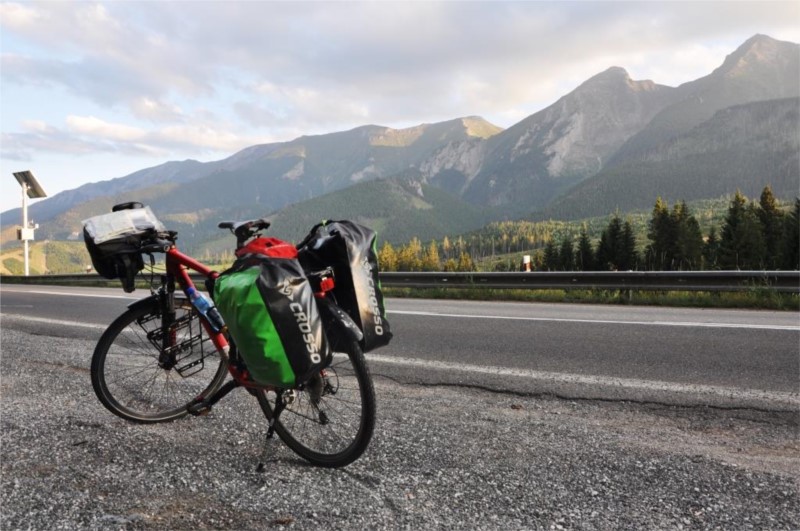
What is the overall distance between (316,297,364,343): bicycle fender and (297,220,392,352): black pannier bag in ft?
0.27

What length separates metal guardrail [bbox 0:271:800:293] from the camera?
9.31m

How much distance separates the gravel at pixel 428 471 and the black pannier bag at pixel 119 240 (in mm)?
989

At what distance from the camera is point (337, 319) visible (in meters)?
2.69

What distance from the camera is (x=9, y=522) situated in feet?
7.31

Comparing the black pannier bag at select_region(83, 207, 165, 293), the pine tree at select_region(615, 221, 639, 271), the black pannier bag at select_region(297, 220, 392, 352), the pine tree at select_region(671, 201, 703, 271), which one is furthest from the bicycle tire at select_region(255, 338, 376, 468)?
the pine tree at select_region(671, 201, 703, 271)

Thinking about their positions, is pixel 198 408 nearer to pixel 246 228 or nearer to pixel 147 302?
pixel 147 302

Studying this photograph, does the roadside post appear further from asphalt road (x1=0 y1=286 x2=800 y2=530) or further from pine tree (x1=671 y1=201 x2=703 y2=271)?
pine tree (x1=671 y1=201 x2=703 y2=271)

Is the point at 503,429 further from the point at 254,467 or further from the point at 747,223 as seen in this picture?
the point at 747,223

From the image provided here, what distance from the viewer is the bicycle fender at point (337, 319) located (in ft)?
8.73

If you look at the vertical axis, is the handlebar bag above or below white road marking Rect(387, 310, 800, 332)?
above

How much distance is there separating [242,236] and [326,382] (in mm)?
955

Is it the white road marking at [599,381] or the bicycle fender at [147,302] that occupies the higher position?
the bicycle fender at [147,302]

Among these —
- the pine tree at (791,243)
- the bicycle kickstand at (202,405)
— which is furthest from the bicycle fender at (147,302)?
the pine tree at (791,243)

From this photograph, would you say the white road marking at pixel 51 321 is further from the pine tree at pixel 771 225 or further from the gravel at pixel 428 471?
the pine tree at pixel 771 225
